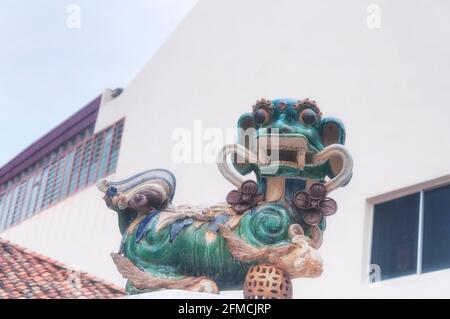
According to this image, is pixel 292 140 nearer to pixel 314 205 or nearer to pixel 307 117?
pixel 307 117

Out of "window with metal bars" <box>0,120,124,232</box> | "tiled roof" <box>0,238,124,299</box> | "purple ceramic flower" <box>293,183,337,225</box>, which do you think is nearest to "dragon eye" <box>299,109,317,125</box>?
"purple ceramic flower" <box>293,183,337,225</box>

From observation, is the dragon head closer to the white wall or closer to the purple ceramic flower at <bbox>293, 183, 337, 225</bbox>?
the purple ceramic flower at <bbox>293, 183, 337, 225</bbox>

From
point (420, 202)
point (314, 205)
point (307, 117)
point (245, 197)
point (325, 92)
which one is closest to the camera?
point (314, 205)

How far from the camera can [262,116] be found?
234 inches

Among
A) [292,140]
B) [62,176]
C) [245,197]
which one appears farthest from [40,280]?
[62,176]

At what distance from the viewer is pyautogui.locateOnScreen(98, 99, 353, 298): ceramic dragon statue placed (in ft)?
18.0

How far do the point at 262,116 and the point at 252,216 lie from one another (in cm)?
78

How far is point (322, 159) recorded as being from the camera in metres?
5.77

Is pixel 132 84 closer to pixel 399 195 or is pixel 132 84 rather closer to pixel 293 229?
pixel 399 195

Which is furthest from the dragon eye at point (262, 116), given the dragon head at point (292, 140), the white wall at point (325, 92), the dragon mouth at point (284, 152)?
the white wall at point (325, 92)

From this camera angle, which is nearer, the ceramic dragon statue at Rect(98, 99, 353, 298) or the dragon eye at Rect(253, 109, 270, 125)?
the ceramic dragon statue at Rect(98, 99, 353, 298)

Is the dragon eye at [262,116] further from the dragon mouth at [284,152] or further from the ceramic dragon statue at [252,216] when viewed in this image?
the dragon mouth at [284,152]
